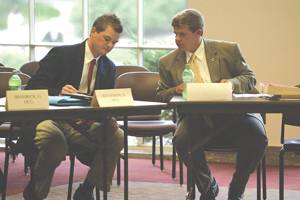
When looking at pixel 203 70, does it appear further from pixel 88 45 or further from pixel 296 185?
pixel 296 185

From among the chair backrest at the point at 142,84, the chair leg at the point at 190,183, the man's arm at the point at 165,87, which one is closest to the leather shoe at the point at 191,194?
the chair leg at the point at 190,183

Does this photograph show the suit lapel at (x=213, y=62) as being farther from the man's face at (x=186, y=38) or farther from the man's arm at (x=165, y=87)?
the man's arm at (x=165, y=87)

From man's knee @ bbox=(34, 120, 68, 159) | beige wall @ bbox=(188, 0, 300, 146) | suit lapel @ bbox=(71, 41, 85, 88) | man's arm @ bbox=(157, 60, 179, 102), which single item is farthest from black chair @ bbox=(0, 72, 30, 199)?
beige wall @ bbox=(188, 0, 300, 146)

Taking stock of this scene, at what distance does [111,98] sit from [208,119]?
2.49 feet

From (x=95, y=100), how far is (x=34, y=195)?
697 millimetres

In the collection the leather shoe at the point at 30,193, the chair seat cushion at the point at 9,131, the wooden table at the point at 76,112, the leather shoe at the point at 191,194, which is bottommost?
the leather shoe at the point at 191,194

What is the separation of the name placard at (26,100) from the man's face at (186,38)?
40.8 inches

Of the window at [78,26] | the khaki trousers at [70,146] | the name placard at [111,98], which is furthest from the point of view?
the window at [78,26]

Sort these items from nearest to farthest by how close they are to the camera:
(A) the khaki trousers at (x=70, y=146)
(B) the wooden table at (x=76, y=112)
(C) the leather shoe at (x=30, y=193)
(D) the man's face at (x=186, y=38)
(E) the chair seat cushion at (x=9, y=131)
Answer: (B) the wooden table at (x=76, y=112)
(A) the khaki trousers at (x=70, y=146)
(C) the leather shoe at (x=30, y=193)
(D) the man's face at (x=186, y=38)
(E) the chair seat cushion at (x=9, y=131)

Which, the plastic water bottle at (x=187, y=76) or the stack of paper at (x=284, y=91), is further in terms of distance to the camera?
the plastic water bottle at (x=187, y=76)

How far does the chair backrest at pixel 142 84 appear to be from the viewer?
4.89 m

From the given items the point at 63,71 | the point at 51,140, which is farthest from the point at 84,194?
the point at 63,71

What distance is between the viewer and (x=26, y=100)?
9.51 feet

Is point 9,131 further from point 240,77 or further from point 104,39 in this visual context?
point 240,77
